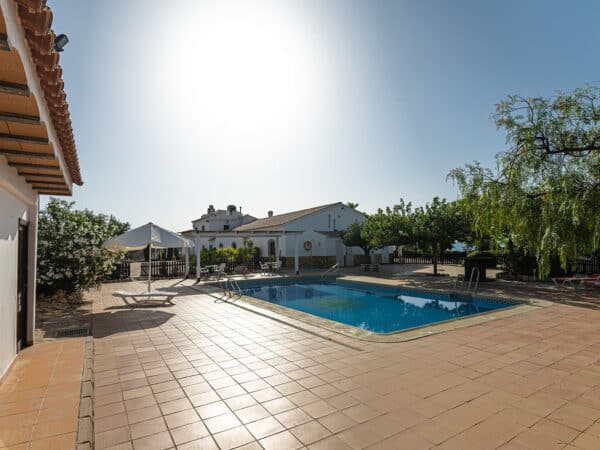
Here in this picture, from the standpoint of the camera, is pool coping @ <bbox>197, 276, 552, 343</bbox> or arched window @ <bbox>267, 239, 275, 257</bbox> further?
arched window @ <bbox>267, 239, 275, 257</bbox>

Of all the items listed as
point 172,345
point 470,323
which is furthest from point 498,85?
point 172,345

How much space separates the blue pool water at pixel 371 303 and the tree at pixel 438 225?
4.24 meters

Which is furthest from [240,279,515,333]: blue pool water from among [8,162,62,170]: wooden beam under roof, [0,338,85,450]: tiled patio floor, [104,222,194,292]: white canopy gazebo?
[8,162,62,170]: wooden beam under roof

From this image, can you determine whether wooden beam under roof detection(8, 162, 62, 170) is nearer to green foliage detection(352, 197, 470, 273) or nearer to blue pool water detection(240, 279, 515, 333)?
blue pool water detection(240, 279, 515, 333)

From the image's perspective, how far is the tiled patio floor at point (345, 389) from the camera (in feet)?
11.2

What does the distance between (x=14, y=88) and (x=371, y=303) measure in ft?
42.9

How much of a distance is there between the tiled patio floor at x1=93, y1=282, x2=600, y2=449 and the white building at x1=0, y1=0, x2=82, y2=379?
1.61m

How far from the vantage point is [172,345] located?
6695 millimetres

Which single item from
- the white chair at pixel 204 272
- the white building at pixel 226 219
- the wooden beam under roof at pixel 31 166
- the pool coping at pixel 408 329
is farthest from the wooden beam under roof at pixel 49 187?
the white building at pixel 226 219

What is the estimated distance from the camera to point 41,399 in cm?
Answer: 426

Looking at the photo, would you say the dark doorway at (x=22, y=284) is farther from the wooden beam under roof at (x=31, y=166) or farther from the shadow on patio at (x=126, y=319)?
the wooden beam under roof at (x=31, y=166)

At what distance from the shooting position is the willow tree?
3443mm

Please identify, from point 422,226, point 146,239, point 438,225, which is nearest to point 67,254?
point 146,239

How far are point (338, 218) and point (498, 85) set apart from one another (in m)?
21.7
